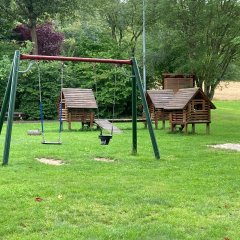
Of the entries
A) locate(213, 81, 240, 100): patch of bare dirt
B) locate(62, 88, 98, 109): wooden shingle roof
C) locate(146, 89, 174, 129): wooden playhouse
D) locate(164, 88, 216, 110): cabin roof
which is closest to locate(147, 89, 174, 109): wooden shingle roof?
locate(146, 89, 174, 129): wooden playhouse

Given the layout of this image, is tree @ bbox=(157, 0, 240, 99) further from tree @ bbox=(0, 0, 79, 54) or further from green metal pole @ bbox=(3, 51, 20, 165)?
green metal pole @ bbox=(3, 51, 20, 165)

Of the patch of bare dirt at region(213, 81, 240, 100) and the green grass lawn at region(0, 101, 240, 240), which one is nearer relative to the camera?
the green grass lawn at region(0, 101, 240, 240)

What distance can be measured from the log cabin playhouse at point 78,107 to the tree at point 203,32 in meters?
5.78

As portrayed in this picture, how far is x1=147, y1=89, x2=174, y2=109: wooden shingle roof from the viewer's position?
2124 cm

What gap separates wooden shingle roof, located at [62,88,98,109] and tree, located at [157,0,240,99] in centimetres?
562

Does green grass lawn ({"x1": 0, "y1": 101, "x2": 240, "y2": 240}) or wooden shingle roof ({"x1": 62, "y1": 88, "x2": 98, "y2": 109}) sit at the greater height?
wooden shingle roof ({"x1": 62, "y1": 88, "x2": 98, "y2": 109})

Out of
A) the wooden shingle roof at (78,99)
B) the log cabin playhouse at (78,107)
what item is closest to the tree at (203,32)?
the wooden shingle roof at (78,99)

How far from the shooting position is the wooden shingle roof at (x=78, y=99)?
2031 centimetres

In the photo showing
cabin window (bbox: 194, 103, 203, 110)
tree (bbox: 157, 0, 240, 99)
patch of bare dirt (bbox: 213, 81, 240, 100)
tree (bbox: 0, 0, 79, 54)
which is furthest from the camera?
patch of bare dirt (bbox: 213, 81, 240, 100)

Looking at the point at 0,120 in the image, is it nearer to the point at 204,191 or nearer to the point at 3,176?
the point at 3,176

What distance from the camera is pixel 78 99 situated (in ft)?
67.8

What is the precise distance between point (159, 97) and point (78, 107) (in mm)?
3967

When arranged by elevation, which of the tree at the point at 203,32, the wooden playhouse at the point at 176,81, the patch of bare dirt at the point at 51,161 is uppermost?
the tree at the point at 203,32

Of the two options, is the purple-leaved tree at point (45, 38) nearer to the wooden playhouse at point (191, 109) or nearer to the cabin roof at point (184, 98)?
the cabin roof at point (184, 98)
